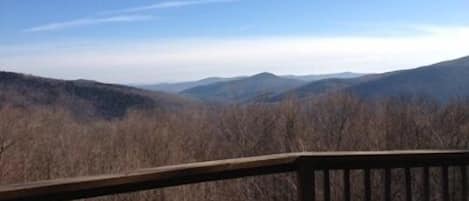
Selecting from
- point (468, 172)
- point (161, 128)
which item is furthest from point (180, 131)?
point (468, 172)

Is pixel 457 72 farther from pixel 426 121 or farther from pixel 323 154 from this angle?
pixel 323 154

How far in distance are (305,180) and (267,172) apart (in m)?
0.17

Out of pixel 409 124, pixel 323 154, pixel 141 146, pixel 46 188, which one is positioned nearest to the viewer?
pixel 46 188

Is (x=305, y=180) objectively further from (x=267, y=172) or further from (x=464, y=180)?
(x=464, y=180)

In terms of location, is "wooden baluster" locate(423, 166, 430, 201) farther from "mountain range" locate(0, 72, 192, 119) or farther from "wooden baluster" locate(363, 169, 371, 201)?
"mountain range" locate(0, 72, 192, 119)

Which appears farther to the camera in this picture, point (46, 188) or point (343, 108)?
point (343, 108)

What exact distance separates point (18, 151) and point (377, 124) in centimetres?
1724

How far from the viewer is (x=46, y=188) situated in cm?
212

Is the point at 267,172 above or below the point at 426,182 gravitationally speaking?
above

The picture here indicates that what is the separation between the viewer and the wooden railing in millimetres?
2162

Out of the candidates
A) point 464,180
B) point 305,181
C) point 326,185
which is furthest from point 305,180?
point 464,180

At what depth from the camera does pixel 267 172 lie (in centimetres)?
267

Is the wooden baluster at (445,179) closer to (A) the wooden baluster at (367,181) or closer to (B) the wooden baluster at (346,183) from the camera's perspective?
(A) the wooden baluster at (367,181)

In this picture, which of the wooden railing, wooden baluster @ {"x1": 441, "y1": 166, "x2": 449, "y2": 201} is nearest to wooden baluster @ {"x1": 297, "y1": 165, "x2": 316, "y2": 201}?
the wooden railing
